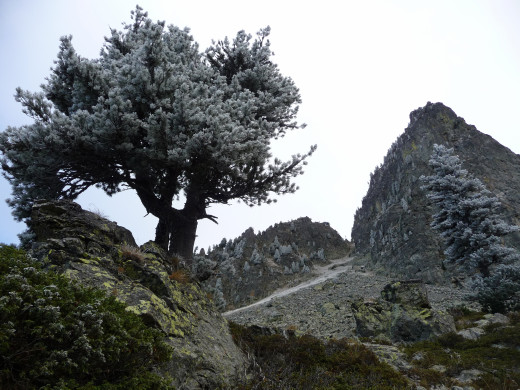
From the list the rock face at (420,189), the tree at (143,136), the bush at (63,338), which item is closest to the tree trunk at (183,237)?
the tree at (143,136)

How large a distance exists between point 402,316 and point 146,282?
12.4 meters

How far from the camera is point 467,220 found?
1822 cm

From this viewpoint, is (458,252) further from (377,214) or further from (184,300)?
(377,214)

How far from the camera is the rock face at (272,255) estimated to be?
52.4 metres

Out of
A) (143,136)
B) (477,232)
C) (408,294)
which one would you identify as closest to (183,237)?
(143,136)

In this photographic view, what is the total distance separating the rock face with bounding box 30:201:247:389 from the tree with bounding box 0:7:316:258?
2327mm

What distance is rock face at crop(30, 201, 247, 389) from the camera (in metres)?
5.82

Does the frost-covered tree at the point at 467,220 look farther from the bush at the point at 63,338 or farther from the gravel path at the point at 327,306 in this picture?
the bush at the point at 63,338

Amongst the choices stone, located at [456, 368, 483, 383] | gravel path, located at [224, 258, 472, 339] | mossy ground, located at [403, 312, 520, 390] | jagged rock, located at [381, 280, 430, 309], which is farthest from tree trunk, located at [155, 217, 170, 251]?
jagged rock, located at [381, 280, 430, 309]

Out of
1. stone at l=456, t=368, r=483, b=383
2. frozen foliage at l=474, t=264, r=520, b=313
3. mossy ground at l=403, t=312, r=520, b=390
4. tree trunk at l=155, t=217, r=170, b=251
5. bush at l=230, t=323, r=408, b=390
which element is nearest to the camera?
bush at l=230, t=323, r=408, b=390

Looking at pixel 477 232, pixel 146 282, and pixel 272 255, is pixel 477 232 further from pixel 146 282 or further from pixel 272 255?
pixel 272 255

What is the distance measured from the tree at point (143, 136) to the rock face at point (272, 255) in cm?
3428

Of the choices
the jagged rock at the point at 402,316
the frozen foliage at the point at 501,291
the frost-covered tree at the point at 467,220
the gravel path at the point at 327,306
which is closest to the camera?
the jagged rock at the point at 402,316

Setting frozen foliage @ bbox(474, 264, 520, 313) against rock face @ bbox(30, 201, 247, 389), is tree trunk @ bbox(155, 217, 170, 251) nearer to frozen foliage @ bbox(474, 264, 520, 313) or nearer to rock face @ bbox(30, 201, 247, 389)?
rock face @ bbox(30, 201, 247, 389)
